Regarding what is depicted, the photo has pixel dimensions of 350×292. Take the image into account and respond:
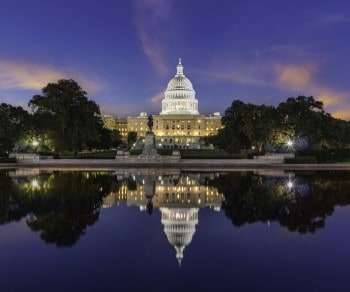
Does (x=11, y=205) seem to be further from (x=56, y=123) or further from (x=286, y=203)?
(x=56, y=123)

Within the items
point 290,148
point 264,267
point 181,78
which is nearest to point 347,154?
point 290,148

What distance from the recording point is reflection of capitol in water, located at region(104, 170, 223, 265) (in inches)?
525

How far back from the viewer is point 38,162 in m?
51.7

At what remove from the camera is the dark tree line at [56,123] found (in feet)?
190

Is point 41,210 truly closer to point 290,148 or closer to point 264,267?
point 264,267

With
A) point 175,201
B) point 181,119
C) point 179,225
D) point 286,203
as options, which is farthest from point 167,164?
point 181,119

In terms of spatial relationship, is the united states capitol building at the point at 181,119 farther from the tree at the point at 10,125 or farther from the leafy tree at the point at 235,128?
the tree at the point at 10,125

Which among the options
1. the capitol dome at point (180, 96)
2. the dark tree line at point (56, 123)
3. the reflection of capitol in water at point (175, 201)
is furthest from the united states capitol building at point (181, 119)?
the reflection of capitol in water at point (175, 201)

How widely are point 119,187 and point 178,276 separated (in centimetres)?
1645

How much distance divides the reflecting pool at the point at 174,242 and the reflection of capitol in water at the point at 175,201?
0.17 feet

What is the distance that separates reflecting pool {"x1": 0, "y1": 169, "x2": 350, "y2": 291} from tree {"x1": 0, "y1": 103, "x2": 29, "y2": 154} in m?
42.5

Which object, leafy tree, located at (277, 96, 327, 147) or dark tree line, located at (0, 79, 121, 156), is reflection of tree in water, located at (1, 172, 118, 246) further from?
leafy tree, located at (277, 96, 327, 147)

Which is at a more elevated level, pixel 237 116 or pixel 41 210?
pixel 237 116

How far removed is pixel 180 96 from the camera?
178 metres
